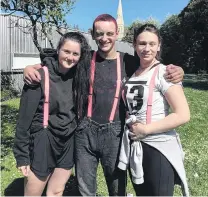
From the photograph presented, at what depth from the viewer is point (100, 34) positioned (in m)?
3.26

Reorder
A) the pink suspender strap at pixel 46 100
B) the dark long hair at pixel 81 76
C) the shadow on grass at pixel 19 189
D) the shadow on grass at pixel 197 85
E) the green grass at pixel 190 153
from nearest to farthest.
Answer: the pink suspender strap at pixel 46 100 < the dark long hair at pixel 81 76 < the shadow on grass at pixel 19 189 < the green grass at pixel 190 153 < the shadow on grass at pixel 197 85

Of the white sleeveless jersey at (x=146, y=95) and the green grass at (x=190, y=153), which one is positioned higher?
the white sleeveless jersey at (x=146, y=95)

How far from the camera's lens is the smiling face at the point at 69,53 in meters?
3.22

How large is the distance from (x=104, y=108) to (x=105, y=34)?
707mm

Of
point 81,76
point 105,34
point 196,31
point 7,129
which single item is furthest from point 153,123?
point 196,31

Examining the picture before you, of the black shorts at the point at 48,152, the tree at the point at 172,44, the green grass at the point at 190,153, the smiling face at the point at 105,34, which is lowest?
the green grass at the point at 190,153

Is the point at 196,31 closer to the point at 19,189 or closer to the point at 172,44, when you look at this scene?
the point at 172,44

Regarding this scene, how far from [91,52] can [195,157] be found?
14.2 feet

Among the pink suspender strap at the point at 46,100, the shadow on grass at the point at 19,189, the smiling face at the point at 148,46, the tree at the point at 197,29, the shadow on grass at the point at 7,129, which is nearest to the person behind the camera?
the smiling face at the point at 148,46

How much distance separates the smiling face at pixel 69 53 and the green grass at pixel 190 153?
2575 millimetres

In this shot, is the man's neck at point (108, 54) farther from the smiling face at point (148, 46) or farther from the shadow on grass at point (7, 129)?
the shadow on grass at point (7, 129)

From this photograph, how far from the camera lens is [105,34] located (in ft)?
10.6

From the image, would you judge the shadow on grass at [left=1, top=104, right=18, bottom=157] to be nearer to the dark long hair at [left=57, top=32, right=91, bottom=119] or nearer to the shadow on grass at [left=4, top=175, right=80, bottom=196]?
the shadow on grass at [left=4, top=175, right=80, bottom=196]

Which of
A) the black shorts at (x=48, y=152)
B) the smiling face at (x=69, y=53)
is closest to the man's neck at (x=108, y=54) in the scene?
the smiling face at (x=69, y=53)
